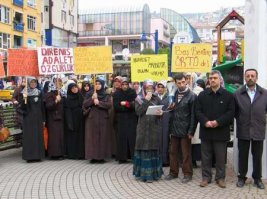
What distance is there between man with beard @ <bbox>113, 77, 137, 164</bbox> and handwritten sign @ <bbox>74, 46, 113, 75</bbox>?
1.72 feet

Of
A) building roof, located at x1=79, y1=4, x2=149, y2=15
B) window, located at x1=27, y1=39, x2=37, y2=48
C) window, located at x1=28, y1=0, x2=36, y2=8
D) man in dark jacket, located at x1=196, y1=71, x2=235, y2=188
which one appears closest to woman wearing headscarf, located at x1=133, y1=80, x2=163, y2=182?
man in dark jacket, located at x1=196, y1=71, x2=235, y2=188

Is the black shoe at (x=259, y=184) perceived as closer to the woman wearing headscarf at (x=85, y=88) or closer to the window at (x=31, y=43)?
the woman wearing headscarf at (x=85, y=88)

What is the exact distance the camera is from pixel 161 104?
28.3 feet

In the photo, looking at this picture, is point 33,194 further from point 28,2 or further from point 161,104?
point 28,2

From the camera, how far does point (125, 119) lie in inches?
392

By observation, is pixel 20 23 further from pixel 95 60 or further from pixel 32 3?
pixel 95 60

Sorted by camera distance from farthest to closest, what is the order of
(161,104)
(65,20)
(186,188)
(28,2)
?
(65,20)
(28,2)
(161,104)
(186,188)

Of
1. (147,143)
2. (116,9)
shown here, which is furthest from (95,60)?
(116,9)

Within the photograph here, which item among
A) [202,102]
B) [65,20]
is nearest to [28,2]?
[65,20]

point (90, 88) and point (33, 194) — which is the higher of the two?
point (90, 88)

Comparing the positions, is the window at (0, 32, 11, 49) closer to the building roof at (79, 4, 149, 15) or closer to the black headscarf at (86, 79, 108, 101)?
the black headscarf at (86, 79, 108, 101)

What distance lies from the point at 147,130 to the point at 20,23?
47933 mm

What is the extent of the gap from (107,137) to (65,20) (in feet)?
201

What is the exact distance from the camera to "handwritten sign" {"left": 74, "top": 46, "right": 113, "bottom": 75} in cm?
1017
